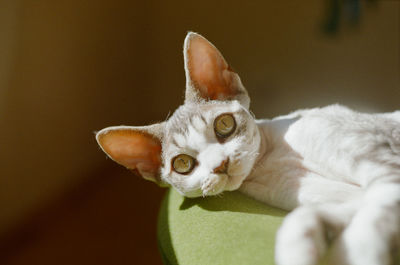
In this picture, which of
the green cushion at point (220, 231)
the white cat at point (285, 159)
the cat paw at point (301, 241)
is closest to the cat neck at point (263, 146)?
the white cat at point (285, 159)

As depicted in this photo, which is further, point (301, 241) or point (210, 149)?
point (210, 149)

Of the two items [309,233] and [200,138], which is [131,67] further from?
[309,233]

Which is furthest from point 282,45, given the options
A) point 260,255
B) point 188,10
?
point 260,255

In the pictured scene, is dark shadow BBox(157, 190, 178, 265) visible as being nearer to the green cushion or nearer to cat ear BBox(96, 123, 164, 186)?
the green cushion

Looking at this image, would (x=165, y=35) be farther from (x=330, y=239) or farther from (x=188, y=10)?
(x=330, y=239)

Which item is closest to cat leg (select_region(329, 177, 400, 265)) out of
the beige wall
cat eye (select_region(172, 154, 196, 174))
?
cat eye (select_region(172, 154, 196, 174))

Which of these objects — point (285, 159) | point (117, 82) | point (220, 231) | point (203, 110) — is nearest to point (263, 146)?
point (285, 159)
